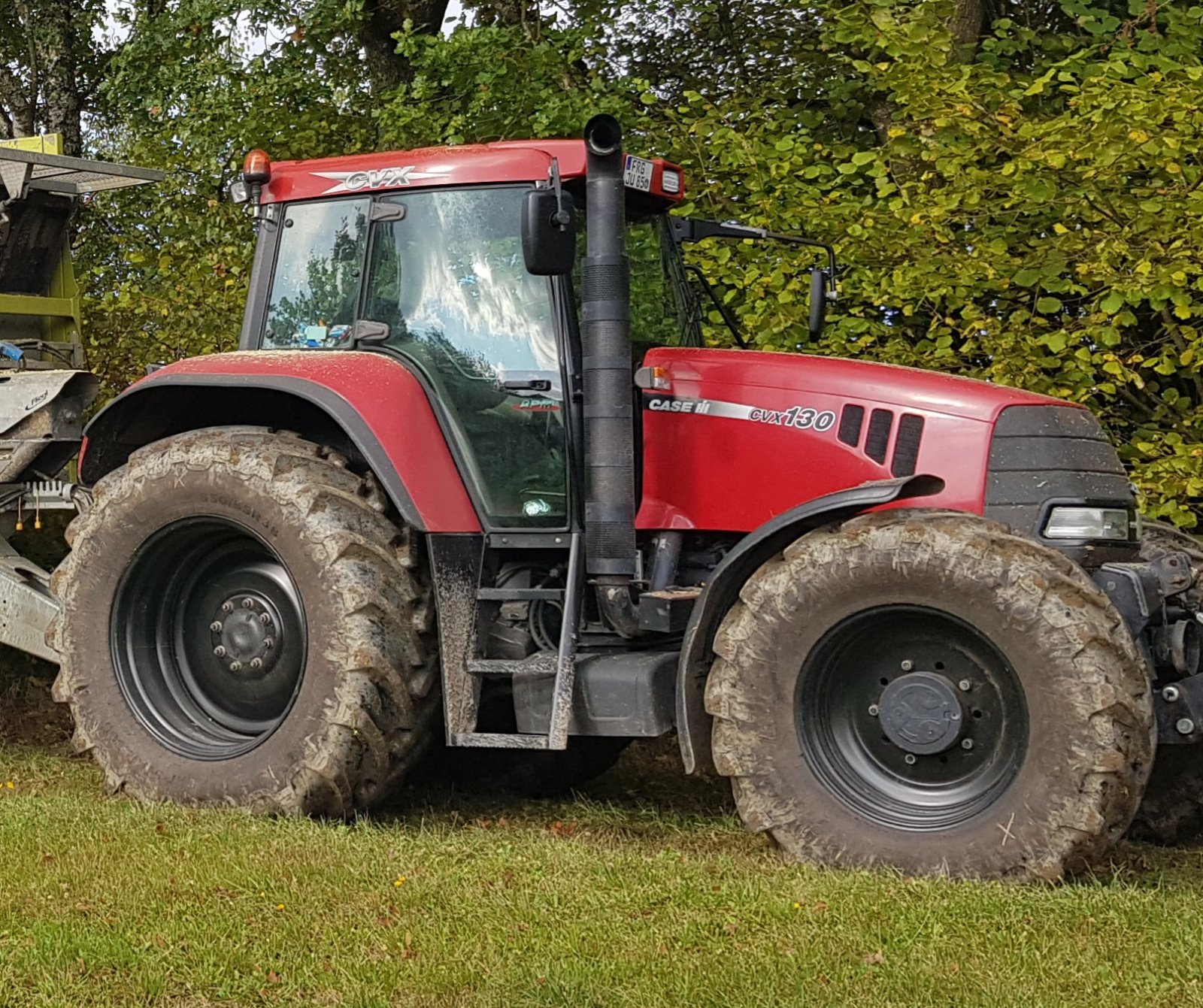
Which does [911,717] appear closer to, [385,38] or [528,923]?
[528,923]

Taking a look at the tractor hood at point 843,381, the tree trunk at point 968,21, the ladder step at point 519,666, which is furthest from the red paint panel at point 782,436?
the tree trunk at point 968,21

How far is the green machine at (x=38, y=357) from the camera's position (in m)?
6.96

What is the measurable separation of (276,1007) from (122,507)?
112 inches

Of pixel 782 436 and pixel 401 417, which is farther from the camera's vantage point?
pixel 401 417

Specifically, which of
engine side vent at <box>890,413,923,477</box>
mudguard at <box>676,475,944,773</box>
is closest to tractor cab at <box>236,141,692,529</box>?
mudguard at <box>676,475,944,773</box>

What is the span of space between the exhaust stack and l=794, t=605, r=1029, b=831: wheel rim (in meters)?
0.87

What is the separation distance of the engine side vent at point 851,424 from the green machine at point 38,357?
309 centimetres

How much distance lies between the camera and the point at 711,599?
5.53m

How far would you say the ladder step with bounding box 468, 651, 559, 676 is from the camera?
18.9ft

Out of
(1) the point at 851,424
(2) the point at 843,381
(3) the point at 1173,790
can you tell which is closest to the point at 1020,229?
(2) the point at 843,381

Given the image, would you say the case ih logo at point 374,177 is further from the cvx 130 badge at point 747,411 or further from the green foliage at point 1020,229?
the green foliage at point 1020,229

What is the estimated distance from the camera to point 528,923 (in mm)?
4551

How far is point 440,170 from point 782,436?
1634 millimetres

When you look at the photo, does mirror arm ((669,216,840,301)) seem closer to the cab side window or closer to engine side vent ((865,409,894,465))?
engine side vent ((865,409,894,465))
